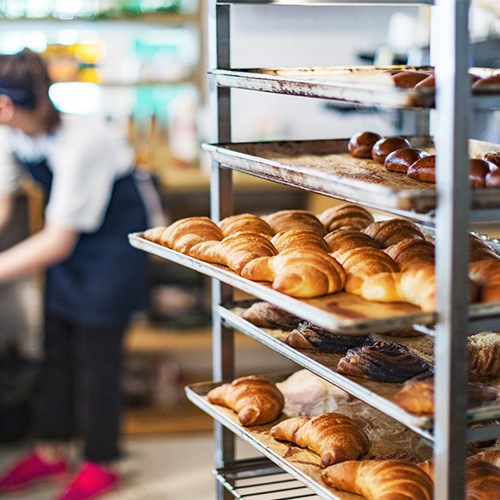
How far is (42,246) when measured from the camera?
9.41ft

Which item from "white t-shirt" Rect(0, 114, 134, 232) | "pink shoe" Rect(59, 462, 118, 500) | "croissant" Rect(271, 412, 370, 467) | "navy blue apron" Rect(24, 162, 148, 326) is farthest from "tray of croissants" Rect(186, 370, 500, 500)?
"pink shoe" Rect(59, 462, 118, 500)

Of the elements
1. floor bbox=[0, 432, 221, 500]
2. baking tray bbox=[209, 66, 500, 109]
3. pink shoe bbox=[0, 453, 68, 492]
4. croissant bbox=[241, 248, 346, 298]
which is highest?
baking tray bbox=[209, 66, 500, 109]

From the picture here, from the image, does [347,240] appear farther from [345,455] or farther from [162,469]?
[162,469]

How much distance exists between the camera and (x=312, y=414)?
Result: 4.92ft

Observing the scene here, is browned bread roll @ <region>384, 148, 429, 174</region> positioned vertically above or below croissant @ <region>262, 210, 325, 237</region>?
above

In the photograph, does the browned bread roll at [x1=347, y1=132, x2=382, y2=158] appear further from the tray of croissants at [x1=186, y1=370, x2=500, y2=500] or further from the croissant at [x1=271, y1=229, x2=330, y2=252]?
the tray of croissants at [x1=186, y1=370, x2=500, y2=500]

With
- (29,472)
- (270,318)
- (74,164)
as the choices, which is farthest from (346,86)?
(29,472)

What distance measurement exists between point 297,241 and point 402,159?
21 centimetres

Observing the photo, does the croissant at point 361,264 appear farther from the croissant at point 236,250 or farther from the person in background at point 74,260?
the person in background at point 74,260

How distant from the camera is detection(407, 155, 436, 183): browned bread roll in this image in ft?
4.06

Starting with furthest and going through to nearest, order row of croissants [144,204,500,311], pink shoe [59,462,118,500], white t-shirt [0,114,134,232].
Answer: pink shoe [59,462,118,500], white t-shirt [0,114,134,232], row of croissants [144,204,500,311]

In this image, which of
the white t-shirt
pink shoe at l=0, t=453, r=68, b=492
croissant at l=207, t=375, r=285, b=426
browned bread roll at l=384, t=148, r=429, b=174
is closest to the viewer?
browned bread roll at l=384, t=148, r=429, b=174

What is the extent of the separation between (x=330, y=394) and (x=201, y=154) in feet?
8.37

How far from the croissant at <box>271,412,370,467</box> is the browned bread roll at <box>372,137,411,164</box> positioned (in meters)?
0.45
